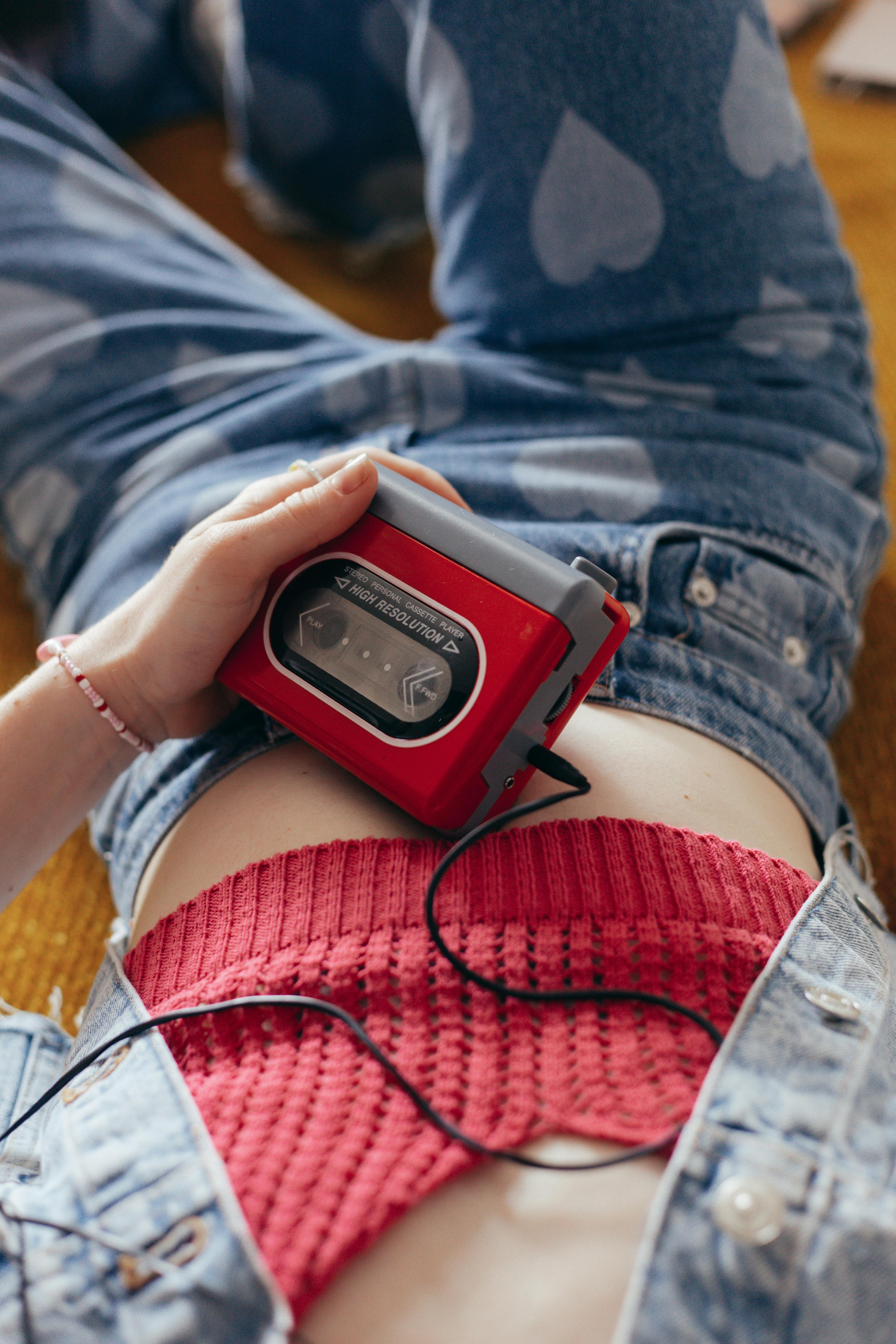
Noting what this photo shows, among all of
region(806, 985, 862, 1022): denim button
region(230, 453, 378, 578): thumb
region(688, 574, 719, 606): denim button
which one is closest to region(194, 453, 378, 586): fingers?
region(230, 453, 378, 578): thumb

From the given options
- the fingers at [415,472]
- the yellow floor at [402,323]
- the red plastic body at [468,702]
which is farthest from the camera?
the yellow floor at [402,323]

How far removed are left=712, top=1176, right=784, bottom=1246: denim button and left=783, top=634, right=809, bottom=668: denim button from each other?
337 millimetres

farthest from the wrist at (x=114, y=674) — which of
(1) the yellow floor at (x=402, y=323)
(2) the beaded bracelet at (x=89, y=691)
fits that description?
(1) the yellow floor at (x=402, y=323)

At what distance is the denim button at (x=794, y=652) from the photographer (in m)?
0.63

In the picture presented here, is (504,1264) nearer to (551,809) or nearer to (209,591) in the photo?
(551,809)

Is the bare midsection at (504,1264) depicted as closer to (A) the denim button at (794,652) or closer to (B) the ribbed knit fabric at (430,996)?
(B) the ribbed knit fabric at (430,996)

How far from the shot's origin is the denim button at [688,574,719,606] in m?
0.59

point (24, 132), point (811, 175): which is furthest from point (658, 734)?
point (24, 132)

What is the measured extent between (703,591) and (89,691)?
1.21ft

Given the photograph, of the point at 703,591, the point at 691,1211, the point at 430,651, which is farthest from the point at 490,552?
the point at 691,1211

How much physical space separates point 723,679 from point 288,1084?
340 mm

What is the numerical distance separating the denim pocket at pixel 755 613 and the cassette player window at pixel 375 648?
0.17m

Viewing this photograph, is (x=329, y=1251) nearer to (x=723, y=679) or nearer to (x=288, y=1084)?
(x=288, y=1084)

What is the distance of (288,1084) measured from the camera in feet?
1.37
